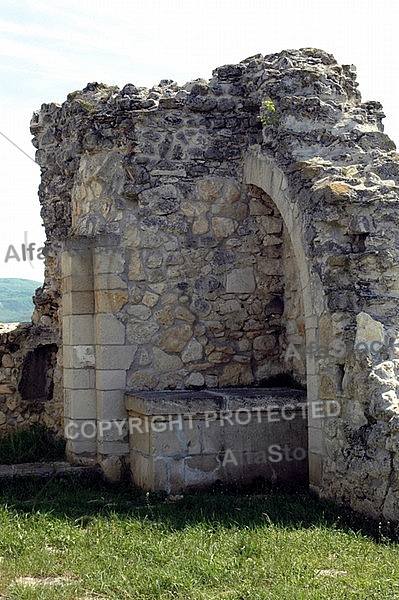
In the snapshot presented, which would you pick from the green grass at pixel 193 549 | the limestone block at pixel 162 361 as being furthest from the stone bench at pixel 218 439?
the limestone block at pixel 162 361

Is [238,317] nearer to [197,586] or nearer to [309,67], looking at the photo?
[309,67]

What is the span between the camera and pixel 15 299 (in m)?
26.1

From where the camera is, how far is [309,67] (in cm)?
779

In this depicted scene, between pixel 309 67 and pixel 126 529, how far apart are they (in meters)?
4.29

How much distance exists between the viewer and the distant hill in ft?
80.4

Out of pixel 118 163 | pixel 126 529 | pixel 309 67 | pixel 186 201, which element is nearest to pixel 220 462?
pixel 126 529

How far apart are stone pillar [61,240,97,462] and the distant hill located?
15.7 metres

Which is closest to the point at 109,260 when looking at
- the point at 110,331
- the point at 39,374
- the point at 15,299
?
the point at 110,331

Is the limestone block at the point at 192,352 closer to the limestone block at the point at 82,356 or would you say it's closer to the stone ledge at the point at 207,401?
the stone ledge at the point at 207,401

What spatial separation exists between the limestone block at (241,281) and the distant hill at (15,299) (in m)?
16.1

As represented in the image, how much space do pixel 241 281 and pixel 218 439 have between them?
164 cm

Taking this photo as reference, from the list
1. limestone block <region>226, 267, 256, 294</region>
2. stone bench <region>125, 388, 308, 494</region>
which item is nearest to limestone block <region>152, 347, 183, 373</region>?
stone bench <region>125, 388, 308, 494</region>

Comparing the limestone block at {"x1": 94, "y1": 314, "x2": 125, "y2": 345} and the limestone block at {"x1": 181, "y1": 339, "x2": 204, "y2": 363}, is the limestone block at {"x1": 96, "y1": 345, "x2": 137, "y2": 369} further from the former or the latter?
the limestone block at {"x1": 181, "y1": 339, "x2": 204, "y2": 363}

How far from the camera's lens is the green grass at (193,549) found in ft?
16.0
